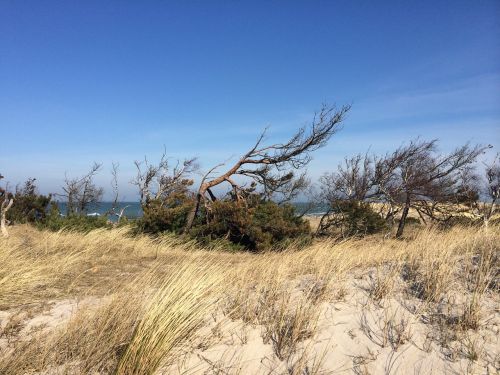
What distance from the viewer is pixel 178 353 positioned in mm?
3111

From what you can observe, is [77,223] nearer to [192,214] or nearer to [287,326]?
[192,214]

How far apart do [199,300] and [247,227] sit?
28.5 ft

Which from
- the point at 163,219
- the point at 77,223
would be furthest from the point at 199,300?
the point at 77,223

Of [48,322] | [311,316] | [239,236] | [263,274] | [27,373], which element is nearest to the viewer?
[27,373]

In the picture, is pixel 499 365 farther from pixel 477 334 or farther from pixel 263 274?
pixel 263 274

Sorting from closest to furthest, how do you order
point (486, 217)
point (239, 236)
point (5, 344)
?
1. point (5, 344)
2. point (239, 236)
3. point (486, 217)

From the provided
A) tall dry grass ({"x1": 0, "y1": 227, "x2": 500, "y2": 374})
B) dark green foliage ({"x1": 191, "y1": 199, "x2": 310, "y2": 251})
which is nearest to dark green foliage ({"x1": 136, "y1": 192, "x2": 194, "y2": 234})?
dark green foliage ({"x1": 191, "y1": 199, "x2": 310, "y2": 251})

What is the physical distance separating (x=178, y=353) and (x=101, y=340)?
68cm

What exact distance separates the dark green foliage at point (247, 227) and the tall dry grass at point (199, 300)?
6274 mm

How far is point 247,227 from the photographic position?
12.4 m

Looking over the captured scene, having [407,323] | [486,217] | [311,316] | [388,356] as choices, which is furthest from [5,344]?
[486,217]

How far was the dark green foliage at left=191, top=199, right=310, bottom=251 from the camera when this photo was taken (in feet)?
40.4

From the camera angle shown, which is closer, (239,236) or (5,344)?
(5,344)

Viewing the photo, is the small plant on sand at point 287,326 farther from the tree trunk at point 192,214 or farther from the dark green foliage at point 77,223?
the dark green foliage at point 77,223
